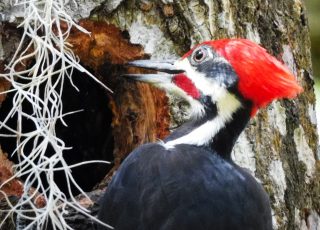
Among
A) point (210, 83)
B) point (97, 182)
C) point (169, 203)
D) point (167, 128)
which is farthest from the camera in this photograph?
point (97, 182)

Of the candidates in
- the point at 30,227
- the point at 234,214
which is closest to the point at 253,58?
the point at 234,214

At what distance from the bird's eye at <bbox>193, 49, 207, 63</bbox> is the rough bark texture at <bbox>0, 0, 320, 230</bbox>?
17 cm

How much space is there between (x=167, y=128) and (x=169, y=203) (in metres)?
0.50

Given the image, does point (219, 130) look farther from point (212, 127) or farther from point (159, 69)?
point (159, 69)

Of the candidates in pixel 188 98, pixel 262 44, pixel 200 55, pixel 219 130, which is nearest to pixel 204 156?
pixel 219 130

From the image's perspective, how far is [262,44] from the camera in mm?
3799

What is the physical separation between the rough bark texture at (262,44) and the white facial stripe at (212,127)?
208 mm

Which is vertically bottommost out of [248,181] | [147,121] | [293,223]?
[293,223]

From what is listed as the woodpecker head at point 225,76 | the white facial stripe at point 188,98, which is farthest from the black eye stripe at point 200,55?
the white facial stripe at point 188,98

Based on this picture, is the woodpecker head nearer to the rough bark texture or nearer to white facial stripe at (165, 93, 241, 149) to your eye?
white facial stripe at (165, 93, 241, 149)

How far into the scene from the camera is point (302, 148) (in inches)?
151

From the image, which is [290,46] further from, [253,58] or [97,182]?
[97,182]

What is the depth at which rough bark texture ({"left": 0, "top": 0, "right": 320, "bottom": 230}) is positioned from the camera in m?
3.69

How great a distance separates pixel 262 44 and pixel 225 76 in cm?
40
